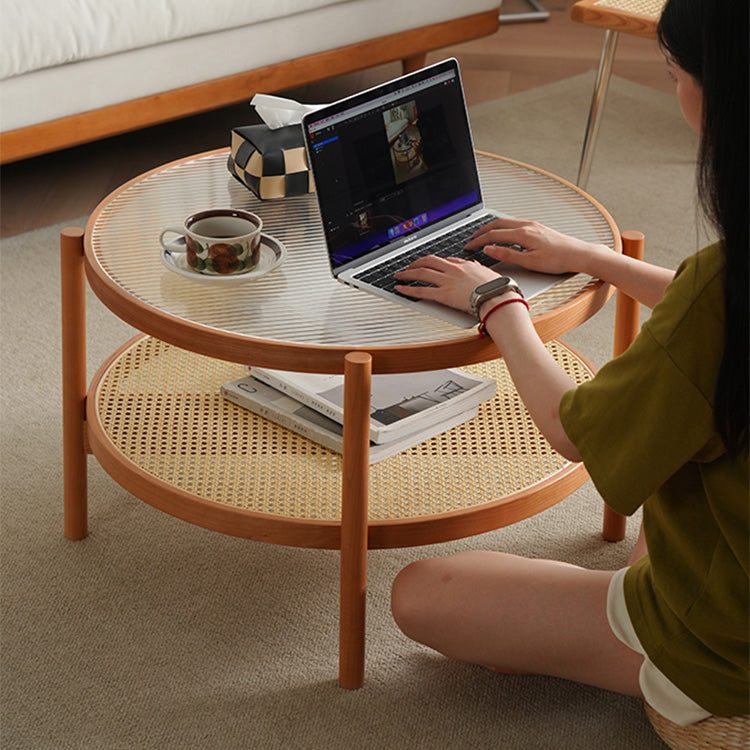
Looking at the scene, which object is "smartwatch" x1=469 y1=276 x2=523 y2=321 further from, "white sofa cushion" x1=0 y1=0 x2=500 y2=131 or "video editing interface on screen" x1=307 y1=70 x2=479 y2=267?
"white sofa cushion" x1=0 y1=0 x2=500 y2=131

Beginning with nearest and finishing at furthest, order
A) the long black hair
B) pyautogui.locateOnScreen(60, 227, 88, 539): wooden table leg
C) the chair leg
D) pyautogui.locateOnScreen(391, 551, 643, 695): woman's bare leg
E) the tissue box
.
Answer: the long black hair → pyautogui.locateOnScreen(391, 551, 643, 695): woman's bare leg → pyautogui.locateOnScreen(60, 227, 88, 539): wooden table leg → the tissue box → the chair leg

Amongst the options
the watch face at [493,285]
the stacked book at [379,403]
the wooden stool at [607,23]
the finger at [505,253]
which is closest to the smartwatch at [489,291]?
the watch face at [493,285]

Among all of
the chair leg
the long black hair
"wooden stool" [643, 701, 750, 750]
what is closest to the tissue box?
the long black hair

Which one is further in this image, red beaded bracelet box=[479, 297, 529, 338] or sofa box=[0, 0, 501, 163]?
sofa box=[0, 0, 501, 163]

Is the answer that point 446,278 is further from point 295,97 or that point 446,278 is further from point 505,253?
point 295,97

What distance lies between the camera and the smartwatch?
111cm

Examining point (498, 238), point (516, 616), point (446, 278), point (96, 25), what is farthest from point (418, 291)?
point (96, 25)

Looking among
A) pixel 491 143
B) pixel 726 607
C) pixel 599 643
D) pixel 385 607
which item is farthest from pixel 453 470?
pixel 491 143

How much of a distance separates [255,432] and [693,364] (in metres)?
0.70

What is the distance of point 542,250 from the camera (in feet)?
4.07

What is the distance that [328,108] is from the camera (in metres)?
1.19

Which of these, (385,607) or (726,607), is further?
(385,607)

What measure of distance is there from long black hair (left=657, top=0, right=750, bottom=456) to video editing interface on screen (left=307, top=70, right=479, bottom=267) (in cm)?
44

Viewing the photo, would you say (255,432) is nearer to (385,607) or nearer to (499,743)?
(385,607)
